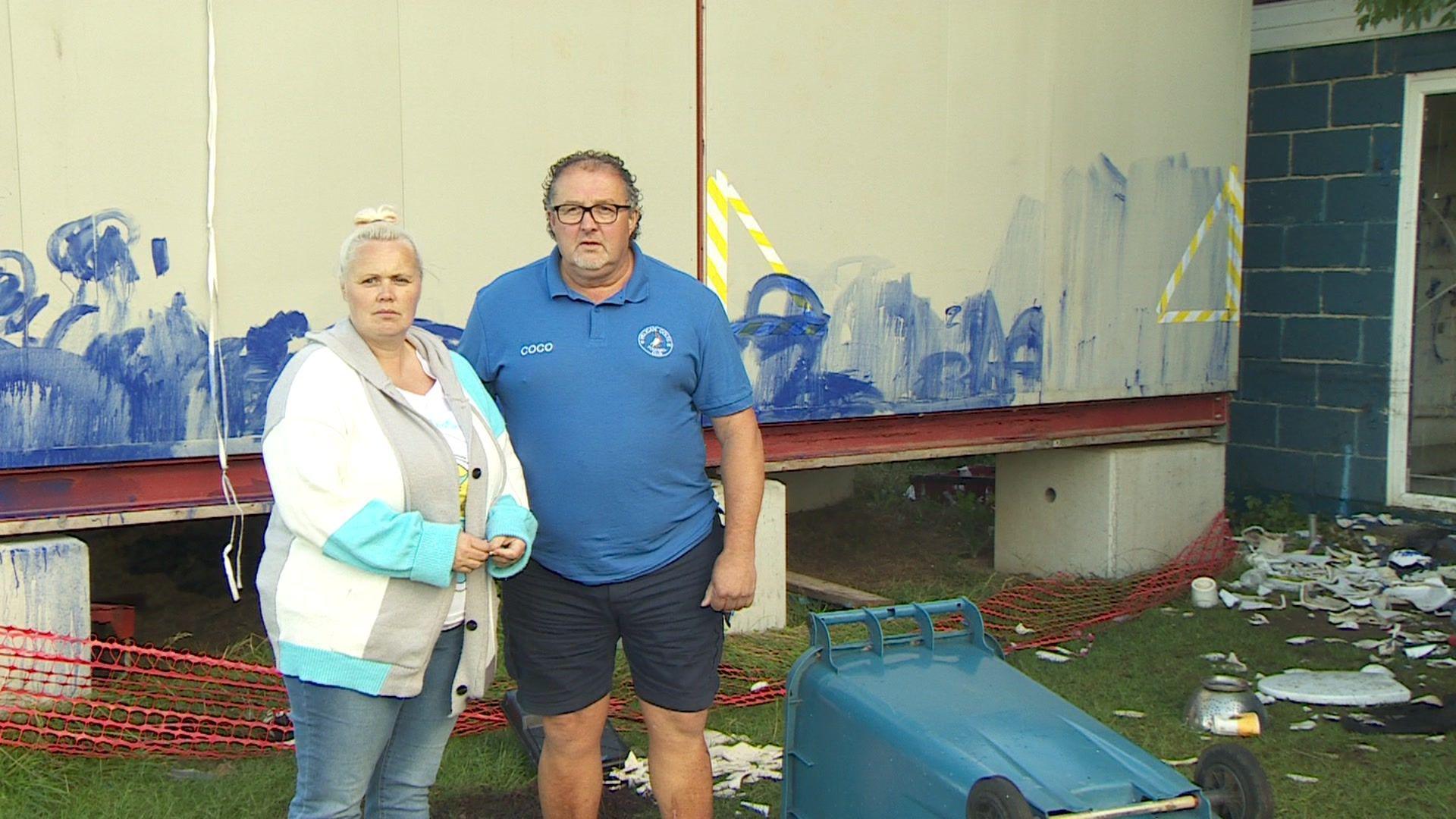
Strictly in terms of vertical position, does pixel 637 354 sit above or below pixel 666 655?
above

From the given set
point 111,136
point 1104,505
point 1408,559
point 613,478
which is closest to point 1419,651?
point 1408,559

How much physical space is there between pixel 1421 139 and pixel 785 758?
6.38m

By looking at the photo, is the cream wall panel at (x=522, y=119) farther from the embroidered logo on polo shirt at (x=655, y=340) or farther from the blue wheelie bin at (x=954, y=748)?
the blue wheelie bin at (x=954, y=748)

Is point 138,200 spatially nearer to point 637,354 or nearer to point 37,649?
point 37,649

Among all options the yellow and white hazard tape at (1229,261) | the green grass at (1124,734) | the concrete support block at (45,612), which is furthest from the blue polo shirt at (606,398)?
the yellow and white hazard tape at (1229,261)

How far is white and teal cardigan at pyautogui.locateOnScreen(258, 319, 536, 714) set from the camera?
2898 millimetres

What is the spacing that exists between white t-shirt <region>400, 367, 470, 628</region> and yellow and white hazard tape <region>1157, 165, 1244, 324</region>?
537cm

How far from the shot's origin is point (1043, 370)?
23.6 feet

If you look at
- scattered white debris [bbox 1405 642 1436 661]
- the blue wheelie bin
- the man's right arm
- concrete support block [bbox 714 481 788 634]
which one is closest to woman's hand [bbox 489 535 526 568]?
the man's right arm

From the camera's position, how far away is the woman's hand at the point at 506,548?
3.13 meters

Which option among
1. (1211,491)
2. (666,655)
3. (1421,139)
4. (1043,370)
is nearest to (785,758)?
(666,655)

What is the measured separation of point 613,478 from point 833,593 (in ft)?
12.4

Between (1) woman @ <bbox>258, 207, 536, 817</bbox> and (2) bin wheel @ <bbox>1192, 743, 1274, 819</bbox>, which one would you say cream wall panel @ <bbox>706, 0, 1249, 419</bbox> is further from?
(2) bin wheel @ <bbox>1192, 743, 1274, 819</bbox>

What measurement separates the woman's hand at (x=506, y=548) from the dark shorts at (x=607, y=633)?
1.18 ft
